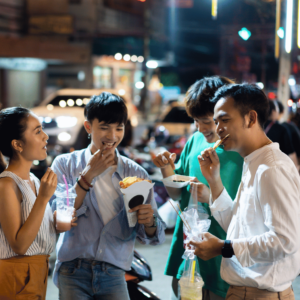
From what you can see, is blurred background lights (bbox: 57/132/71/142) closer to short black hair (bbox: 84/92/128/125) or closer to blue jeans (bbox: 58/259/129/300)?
A: short black hair (bbox: 84/92/128/125)

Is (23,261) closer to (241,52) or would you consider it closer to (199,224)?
(199,224)

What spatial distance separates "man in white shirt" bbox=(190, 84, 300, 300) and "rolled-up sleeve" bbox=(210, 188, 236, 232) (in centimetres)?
11

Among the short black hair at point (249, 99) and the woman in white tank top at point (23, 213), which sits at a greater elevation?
the short black hair at point (249, 99)

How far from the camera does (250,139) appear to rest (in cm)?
195

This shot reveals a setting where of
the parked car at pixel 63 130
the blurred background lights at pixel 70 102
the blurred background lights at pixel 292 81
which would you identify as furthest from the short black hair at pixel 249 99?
the blurred background lights at pixel 292 81

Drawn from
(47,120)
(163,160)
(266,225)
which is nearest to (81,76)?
(47,120)

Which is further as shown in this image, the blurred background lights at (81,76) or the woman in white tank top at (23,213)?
the blurred background lights at (81,76)

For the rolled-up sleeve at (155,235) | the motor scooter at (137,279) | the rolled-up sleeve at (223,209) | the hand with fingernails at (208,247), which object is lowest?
the motor scooter at (137,279)

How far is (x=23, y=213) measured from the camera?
212 cm

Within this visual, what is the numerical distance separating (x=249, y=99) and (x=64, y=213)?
1.21 metres

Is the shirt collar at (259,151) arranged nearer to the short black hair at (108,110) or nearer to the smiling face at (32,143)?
the short black hair at (108,110)

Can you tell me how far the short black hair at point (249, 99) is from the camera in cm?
195

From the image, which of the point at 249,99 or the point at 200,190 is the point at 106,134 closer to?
the point at 200,190

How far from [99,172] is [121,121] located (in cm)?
37
